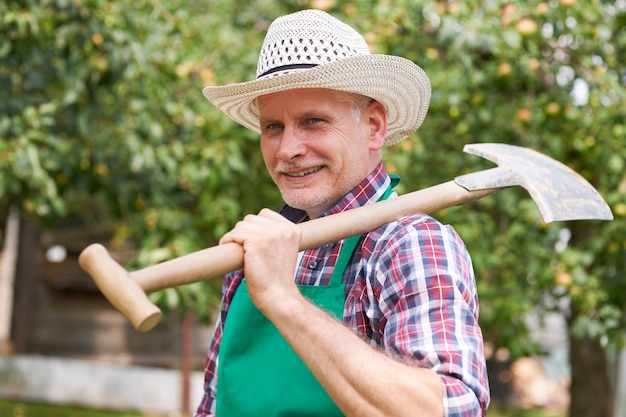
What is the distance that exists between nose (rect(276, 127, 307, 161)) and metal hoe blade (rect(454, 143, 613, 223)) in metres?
0.35

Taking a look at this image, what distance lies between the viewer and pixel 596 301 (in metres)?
4.55

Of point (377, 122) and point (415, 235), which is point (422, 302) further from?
point (377, 122)

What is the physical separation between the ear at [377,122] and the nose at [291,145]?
0.20 meters

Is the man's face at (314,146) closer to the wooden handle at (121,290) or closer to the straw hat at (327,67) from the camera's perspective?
the straw hat at (327,67)

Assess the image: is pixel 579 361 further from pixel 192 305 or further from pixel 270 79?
pixel 270 79

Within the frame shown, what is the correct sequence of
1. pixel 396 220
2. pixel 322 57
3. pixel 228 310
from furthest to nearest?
pixel 228 310 < pixel 322 57 < pixel 396 220

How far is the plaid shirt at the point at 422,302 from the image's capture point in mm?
1611

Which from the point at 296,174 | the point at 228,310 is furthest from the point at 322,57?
the point at 228,310

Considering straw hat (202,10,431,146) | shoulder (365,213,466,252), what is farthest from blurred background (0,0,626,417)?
shoulder (365,213,466,252)

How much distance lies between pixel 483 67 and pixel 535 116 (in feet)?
1.32

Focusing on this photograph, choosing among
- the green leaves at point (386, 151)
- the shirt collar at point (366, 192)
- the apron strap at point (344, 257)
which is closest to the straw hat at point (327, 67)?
the shirt collar at point (366, 192)

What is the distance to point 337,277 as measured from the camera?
188 cm

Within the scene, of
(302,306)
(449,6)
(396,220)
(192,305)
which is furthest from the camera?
(192,305)

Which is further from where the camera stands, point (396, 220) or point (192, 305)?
point (192, 305)
